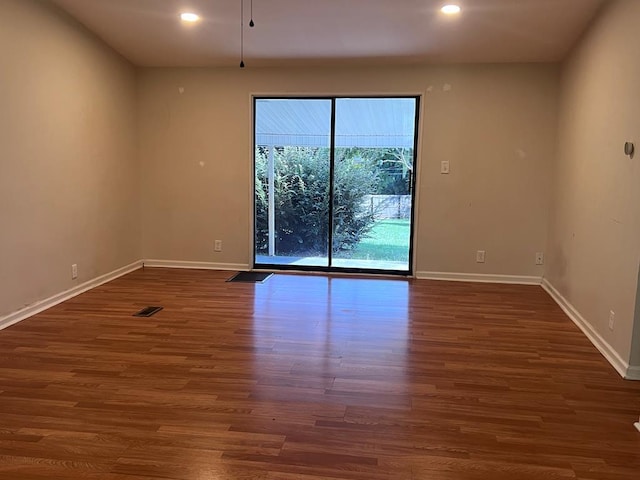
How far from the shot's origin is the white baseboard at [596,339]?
2791 mm

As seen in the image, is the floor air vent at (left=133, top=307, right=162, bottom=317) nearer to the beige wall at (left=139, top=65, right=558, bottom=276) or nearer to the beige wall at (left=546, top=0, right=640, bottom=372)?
the beige wall at (left=139, top=65, right=558, bottom=276)

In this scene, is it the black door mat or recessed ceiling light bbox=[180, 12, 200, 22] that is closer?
recessed ceiling light bbox=[180, 12, 200, 22]

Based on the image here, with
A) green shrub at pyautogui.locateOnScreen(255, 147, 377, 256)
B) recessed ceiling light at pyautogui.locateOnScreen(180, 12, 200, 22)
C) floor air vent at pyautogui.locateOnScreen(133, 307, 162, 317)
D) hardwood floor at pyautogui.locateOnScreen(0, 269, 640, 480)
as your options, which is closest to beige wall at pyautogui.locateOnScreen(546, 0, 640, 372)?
hardwood floor at pyautogui.locateOnScreen(0, 269, 640, 480)

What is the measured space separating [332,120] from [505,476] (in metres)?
4.18

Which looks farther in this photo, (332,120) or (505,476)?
(332,120)

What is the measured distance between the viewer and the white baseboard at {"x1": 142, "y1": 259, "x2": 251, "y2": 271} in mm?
5660

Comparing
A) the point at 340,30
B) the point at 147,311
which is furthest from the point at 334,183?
the point at 147,311

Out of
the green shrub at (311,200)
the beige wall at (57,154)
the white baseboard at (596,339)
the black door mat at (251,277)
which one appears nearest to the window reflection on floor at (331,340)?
the black door mat at (251,277)

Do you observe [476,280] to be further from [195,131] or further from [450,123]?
[195,131]

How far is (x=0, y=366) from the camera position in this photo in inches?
110

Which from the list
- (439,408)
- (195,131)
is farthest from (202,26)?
(439,408)

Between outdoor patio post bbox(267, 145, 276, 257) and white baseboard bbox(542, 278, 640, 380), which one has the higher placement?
outdoor patio post bbox(267, 145, 276, 257)

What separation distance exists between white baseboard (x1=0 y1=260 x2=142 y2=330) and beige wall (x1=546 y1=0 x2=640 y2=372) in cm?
402

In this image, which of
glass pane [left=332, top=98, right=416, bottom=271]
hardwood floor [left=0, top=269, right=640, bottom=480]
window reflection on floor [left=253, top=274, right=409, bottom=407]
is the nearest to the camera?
hardwood floor [left=0, top=269, right=640, bottom=480]
